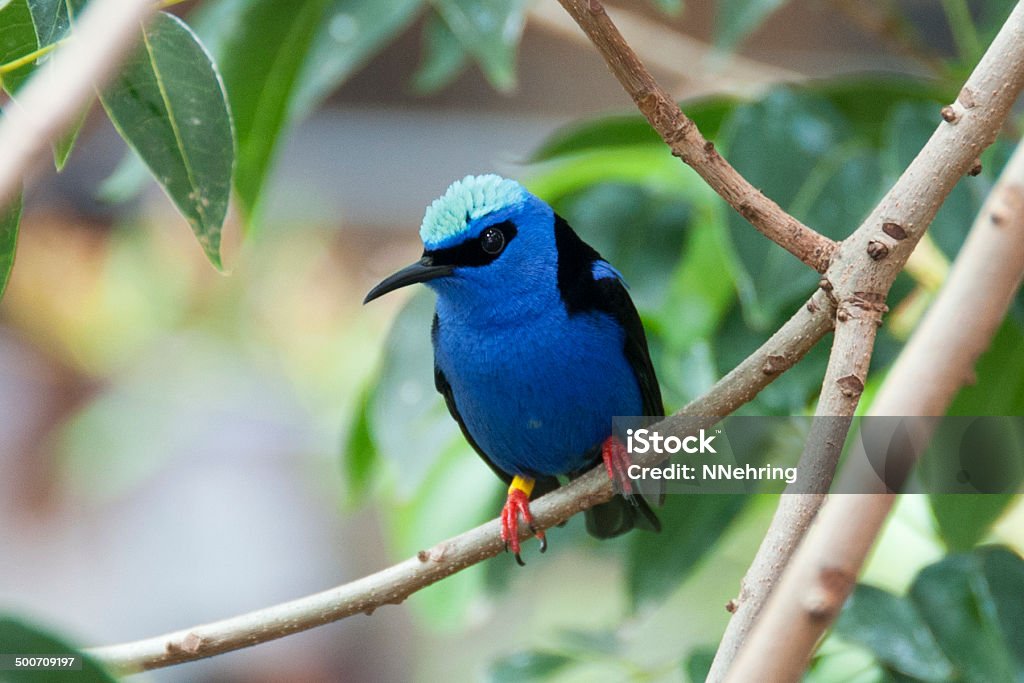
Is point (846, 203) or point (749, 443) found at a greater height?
point (846, 203)

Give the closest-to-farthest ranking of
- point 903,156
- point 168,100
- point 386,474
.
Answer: point 168,100
point 903,156
point 386,474

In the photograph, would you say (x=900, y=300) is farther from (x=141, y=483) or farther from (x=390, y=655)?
(x=141, y=483)

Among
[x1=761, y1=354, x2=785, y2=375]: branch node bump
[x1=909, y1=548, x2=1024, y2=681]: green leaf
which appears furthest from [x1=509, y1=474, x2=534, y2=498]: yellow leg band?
[x1=761, y1=354, x2=785, y2=375]: branch node bump

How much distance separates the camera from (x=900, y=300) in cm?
293

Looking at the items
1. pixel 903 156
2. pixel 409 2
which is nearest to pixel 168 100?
pixel 409 2

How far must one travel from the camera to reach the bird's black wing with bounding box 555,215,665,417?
2273 mm

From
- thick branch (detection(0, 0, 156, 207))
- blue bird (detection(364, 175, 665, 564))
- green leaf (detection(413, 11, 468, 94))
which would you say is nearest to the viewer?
thick branch (detection(0, 0, 156, 207))

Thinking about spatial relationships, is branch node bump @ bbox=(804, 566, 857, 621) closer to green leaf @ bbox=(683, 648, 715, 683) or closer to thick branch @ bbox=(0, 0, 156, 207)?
thick branch @ bbox=(0, 0, 156, 207)

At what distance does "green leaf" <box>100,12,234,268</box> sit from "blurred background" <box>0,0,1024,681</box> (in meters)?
1.24

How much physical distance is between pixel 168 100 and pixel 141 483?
5.52 meters

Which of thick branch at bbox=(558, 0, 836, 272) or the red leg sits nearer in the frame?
thick branch at bbox=(558, 0, 836, 272)

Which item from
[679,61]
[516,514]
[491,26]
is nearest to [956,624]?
[516,514]

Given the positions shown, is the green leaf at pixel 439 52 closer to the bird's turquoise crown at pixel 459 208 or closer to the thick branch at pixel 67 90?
the bird's turquoise crown at pixel 459 208

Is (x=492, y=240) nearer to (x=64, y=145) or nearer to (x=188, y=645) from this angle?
(x=64, y=145)
